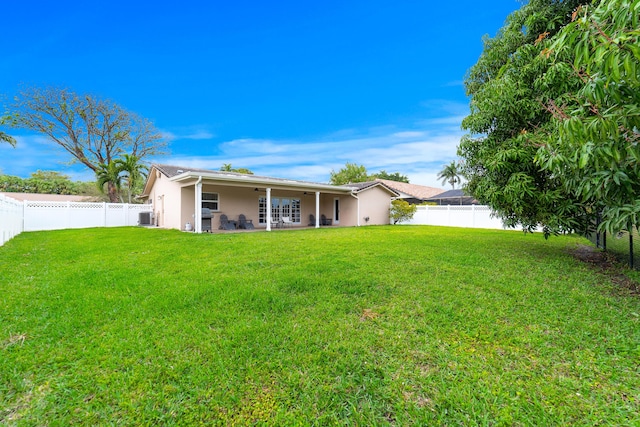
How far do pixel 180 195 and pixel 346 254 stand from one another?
10128 mm

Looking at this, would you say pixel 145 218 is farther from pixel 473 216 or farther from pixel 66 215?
pixel 473 216

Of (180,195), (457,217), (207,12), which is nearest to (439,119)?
(457,217)

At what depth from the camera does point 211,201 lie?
14.3 metres

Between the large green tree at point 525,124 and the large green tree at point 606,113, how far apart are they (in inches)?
34.1

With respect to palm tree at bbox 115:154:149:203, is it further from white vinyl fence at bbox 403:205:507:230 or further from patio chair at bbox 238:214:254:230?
white vinyl fence at bbox 403:205:507:230

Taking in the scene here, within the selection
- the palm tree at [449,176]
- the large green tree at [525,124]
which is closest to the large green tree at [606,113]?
the large green tree at [525,124]

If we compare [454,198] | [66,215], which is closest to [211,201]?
[66,215]

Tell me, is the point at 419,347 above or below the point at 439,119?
below

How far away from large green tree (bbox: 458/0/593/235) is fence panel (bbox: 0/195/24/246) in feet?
45.2

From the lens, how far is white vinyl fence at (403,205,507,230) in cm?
1691

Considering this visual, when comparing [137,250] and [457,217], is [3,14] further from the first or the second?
[457,217]

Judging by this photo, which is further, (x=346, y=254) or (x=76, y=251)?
(x=76, y=251)

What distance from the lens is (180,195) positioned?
13555mm

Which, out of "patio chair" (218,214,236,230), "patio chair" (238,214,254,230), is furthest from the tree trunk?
"patio chair" (238,214,254,230)
